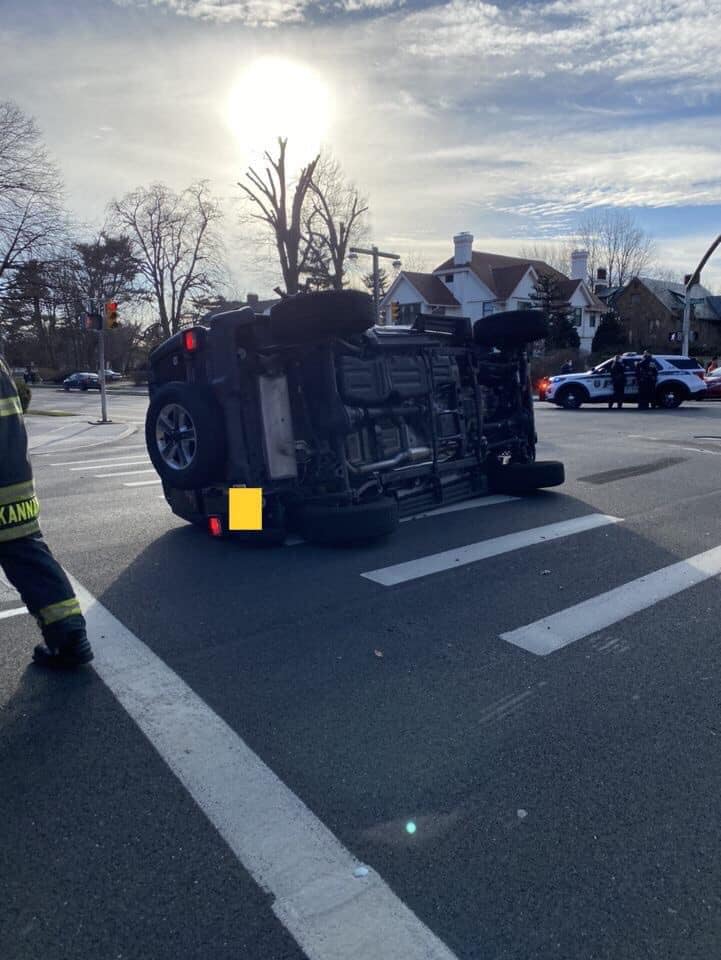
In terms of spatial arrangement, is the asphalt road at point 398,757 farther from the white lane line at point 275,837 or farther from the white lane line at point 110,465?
the white lane line at point 110,465

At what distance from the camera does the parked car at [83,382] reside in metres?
54.7

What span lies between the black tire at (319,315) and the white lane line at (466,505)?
2116 mm

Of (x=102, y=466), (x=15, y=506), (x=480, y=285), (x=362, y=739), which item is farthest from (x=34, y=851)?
(x=480, y=285)

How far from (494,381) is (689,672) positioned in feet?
15.4

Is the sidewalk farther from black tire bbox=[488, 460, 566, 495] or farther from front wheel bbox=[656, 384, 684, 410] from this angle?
front wheel bbox=[656, 384, 684, 410]

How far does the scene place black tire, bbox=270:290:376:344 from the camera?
5320 millimetres

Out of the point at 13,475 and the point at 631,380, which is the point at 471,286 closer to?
the point at 631,380

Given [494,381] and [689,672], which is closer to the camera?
[689,672]

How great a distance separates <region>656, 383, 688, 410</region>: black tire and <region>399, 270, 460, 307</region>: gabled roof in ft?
104

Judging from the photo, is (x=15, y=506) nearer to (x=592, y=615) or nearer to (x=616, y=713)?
(x=616, y=713)

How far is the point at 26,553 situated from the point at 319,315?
2706mm

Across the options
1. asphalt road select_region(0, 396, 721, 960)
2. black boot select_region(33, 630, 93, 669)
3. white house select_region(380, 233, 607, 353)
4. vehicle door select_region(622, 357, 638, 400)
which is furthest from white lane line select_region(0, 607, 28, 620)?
white house select_region(380, 233, 607, 353)

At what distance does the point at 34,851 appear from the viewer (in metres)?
2.37

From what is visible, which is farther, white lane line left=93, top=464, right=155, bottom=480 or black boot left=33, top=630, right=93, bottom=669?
white lane line left=93, top=464, right=155, bottom=480
